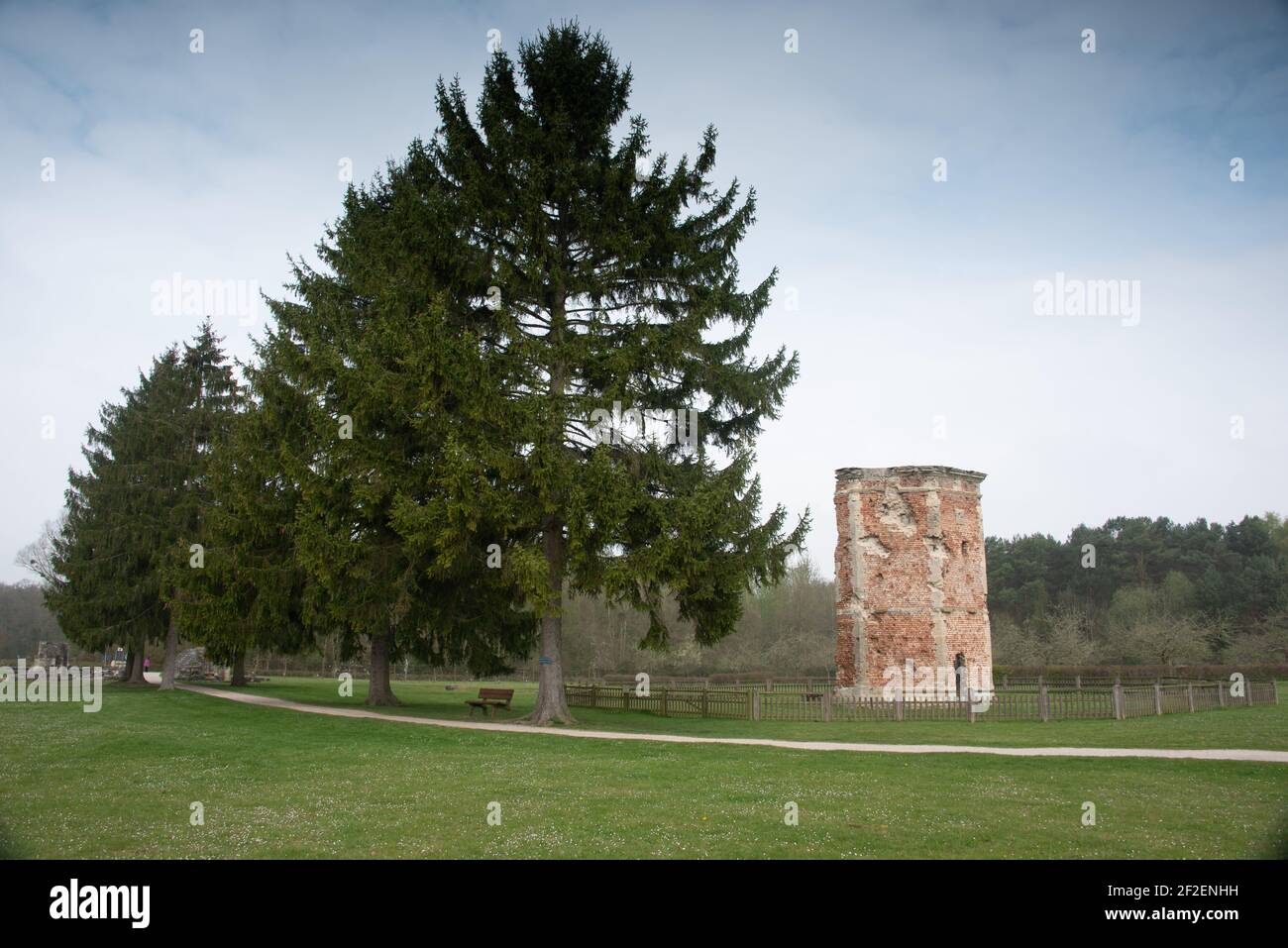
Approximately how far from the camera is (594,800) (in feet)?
33.9

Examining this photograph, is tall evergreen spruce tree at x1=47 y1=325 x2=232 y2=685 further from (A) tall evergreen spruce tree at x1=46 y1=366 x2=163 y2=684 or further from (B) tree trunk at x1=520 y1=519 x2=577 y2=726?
(B) tree trunk at x1=520 y1=519 x2=577 y2=726

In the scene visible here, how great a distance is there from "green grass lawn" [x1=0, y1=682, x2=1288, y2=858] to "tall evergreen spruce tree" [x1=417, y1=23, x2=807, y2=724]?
4.28 m

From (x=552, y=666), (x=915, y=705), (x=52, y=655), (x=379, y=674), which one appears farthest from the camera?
(x=52, y=655)

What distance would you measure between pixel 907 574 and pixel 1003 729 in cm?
1227

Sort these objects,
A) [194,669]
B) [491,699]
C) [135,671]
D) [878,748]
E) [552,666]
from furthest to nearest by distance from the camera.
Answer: [194,669], [135,671], [491,699], [552,666], [878,748]

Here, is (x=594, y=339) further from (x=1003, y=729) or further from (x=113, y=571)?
(x=113, y=571)

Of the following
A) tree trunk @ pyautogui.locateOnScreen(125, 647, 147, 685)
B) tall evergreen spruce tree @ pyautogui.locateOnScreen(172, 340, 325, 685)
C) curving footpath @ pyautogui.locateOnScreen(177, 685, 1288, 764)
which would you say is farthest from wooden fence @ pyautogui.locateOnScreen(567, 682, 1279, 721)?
tree trunk @ pyautogui.locateOnScreen(125, 647, 147, 685)

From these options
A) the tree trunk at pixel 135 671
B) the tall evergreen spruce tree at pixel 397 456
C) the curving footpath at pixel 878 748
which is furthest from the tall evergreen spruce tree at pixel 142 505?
the curving footpath at pixel 878 748

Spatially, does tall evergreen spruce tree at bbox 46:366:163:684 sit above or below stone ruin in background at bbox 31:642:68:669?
above

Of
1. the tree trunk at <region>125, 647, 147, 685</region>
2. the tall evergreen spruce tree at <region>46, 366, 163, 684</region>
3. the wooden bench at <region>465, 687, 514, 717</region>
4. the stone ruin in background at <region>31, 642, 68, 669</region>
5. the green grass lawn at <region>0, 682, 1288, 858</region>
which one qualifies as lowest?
the stone ruin in background at <region>31, 642, 68, 669</region>

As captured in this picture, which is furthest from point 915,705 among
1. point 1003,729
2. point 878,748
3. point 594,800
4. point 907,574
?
point 594,800

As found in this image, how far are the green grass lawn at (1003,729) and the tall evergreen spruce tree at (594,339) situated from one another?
8.59 feet

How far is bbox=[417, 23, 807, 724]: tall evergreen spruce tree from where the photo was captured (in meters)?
18.8
